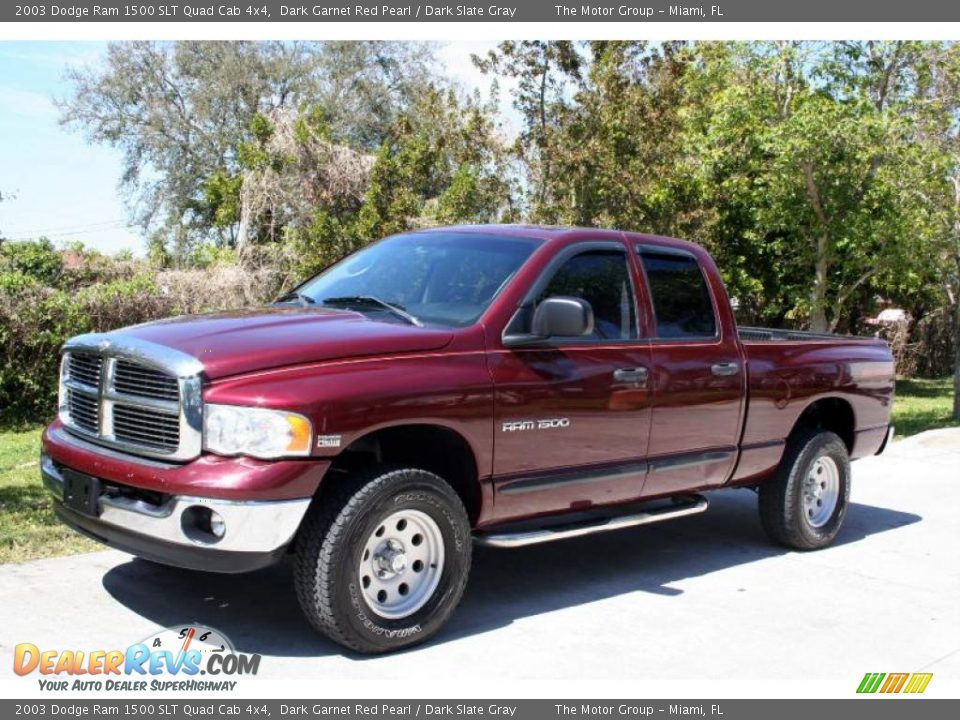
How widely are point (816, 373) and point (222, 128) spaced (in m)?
36.1

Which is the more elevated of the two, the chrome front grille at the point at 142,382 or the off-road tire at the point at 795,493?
the chrome front grille at the point at 142,382

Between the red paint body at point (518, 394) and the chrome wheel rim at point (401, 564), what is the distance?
419 millimetres

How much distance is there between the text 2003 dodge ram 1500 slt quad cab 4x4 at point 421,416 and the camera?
4707 millimetres

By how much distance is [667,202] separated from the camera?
15.4 meters

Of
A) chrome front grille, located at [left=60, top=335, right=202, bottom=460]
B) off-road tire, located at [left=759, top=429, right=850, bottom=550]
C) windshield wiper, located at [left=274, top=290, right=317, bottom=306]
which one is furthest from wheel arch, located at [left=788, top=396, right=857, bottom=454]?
chrome front grille, located at [left=60, top=335, right=202, bottom=460]

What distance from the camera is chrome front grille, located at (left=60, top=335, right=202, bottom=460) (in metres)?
4.71

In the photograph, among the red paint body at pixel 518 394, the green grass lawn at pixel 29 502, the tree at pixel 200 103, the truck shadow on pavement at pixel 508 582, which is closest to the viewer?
the red paint body at pixel 518 394

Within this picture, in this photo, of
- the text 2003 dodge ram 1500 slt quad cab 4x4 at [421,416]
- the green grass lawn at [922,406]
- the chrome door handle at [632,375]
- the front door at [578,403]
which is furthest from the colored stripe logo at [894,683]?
the green grass lawn at [922,406]

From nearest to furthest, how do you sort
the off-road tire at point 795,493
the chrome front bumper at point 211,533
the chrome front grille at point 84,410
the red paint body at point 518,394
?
the chrome front bumper at point 211,533 < the red paint body at point 518,394 < the chrome front grille at point 84,410 < the off-road tire at point 795,493

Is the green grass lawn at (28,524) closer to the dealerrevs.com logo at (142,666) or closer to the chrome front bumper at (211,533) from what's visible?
the dealerrevs.com logo at (142,666)

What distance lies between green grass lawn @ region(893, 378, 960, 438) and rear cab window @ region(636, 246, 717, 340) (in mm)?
8158

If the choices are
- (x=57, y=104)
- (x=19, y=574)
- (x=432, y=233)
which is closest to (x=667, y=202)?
(x=432, y=233)
